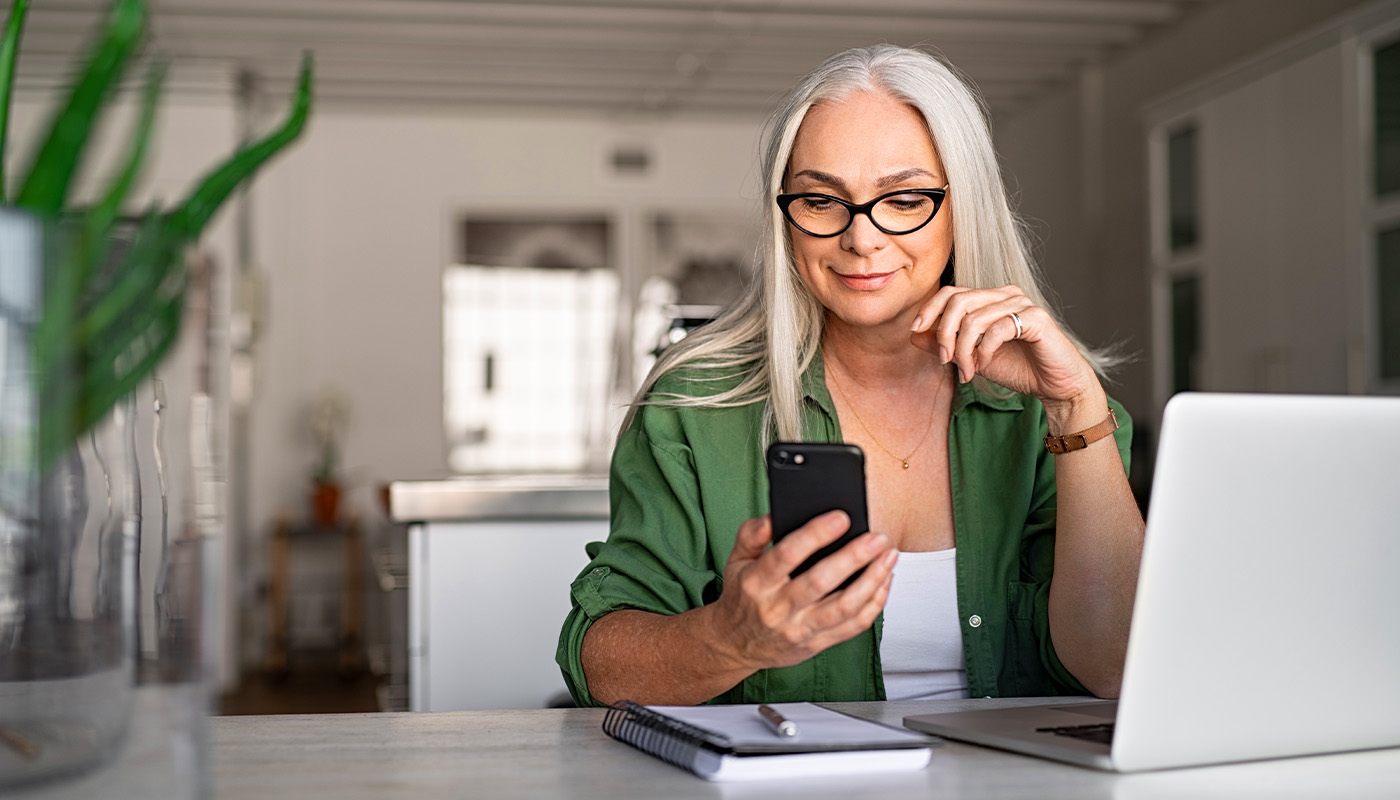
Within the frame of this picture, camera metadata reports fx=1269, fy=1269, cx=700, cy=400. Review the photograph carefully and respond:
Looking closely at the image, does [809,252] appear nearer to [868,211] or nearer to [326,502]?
[868,211]

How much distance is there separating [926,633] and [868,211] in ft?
1.60

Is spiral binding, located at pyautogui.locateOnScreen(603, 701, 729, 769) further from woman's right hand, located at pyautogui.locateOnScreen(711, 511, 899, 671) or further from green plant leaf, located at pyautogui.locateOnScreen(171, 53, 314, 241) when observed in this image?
green plant leaf, located at pyautogui.locateOnScreen(171, 53, 314, 241)

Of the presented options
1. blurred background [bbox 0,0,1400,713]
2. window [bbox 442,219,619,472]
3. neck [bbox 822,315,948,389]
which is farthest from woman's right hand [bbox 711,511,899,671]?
window [bbox 442,219,619,472]

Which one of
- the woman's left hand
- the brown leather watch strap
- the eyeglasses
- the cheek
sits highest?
the eyeglasses

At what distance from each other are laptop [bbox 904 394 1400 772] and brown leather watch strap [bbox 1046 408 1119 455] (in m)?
0.42

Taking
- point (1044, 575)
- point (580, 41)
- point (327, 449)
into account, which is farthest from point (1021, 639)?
point (327, 449)

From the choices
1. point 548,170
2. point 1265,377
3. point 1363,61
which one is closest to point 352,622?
point 548,170

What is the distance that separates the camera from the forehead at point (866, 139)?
1444mm

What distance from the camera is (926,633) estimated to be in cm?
146

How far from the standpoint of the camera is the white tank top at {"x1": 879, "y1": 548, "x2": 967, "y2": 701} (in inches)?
57.4

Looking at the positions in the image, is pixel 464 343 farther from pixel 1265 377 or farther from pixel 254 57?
pixel 1265 377

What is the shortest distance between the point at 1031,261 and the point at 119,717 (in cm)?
125

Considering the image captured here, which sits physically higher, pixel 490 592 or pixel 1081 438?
pixel 1081 438

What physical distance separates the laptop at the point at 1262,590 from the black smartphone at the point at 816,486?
205 mm
